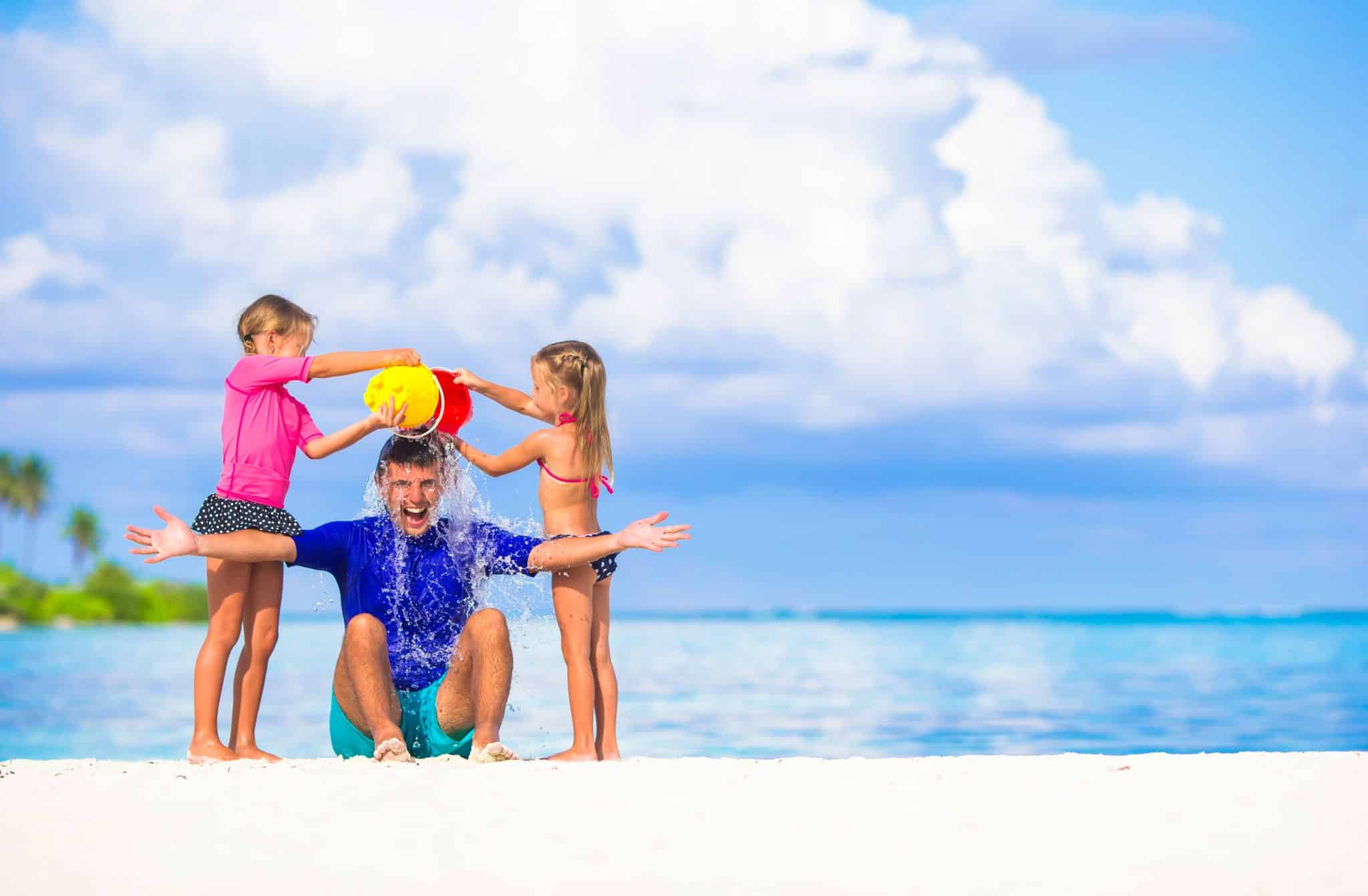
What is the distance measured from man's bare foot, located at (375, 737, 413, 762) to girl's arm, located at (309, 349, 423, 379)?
5.49 ft

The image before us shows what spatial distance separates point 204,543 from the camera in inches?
228

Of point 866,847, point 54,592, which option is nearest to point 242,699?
point 866,847

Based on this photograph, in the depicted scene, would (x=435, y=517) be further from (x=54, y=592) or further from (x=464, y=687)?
(x=54, y=592)

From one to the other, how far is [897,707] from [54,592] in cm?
5100

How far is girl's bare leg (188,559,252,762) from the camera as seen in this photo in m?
5.98

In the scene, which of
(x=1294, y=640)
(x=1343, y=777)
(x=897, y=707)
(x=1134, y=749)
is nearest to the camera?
(x=1343, y=777)

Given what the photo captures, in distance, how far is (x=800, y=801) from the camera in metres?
5.13

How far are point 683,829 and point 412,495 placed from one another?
216 cm

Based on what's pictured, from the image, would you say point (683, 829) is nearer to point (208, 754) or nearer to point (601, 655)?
point (601, 655)

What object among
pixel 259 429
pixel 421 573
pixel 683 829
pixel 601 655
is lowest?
pixel 683 829

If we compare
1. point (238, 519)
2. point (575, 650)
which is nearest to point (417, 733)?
point (575, 650)

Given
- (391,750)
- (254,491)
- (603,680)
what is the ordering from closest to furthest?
(391,750), (254,491), (603,680)

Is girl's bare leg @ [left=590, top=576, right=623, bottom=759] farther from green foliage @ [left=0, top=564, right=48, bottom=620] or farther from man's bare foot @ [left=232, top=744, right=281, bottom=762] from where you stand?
green foliage @ [left=0, top=564, right=48, bottom=620]

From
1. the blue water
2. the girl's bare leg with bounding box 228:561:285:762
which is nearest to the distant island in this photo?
the blue water
